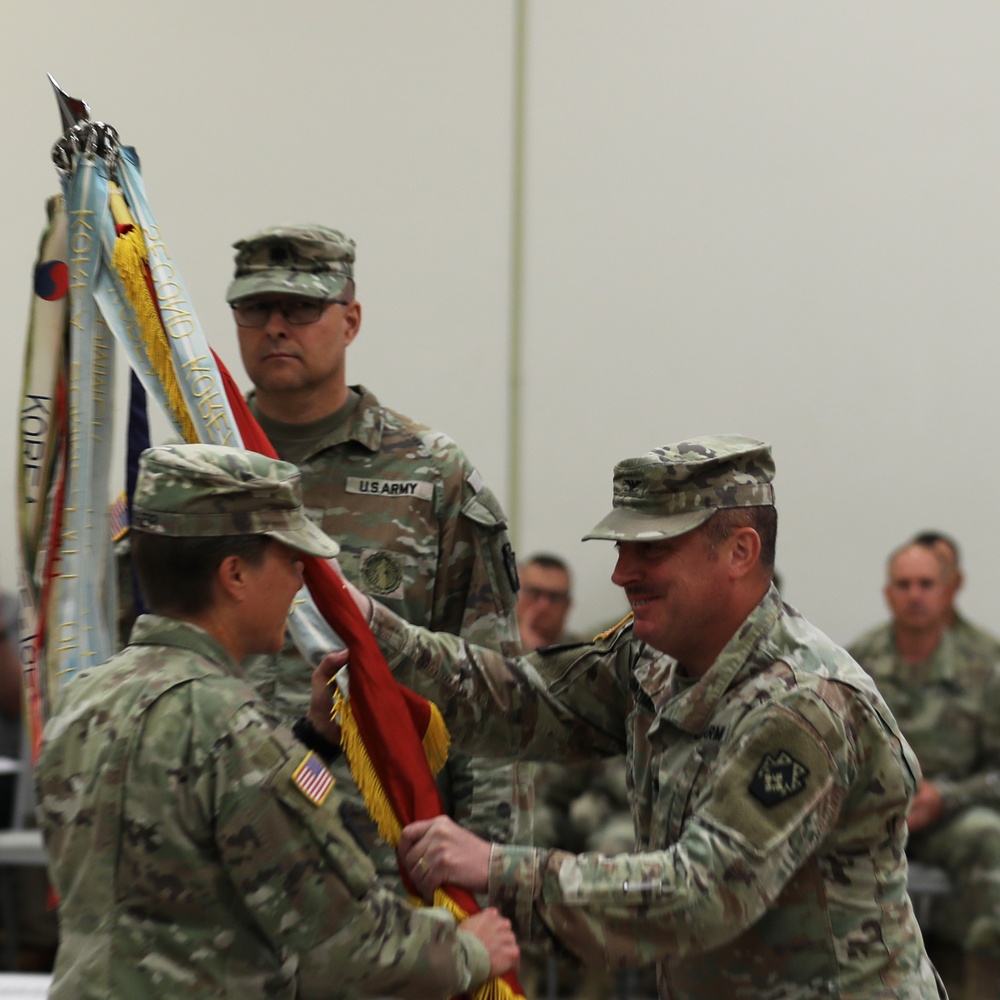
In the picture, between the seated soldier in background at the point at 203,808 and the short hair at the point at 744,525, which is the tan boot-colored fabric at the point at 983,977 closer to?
the short hair at the point at 744,525

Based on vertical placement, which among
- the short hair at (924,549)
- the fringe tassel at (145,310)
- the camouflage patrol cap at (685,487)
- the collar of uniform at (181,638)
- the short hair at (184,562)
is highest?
the fringe tassel at (145,310)

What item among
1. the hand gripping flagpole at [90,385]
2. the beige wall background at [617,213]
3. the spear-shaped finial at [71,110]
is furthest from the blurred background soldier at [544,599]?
the spear-shaped finial at [71,110]

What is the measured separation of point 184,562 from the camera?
180 cm

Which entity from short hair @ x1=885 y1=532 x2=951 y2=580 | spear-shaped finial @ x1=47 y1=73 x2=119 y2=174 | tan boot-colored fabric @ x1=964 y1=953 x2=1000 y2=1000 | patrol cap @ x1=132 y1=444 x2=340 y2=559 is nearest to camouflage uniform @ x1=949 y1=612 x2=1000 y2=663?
short hair @ x1=885 y1=532 x2=951 y2=580

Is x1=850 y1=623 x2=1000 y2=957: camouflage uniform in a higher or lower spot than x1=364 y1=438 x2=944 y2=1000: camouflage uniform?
lower

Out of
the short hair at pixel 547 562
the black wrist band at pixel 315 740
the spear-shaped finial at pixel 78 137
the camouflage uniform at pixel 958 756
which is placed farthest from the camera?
the short hair at pixel 547 562

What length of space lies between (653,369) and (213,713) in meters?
4.04

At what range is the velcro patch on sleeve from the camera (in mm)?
1927

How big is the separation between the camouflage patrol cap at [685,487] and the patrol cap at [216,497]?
460 millimetres

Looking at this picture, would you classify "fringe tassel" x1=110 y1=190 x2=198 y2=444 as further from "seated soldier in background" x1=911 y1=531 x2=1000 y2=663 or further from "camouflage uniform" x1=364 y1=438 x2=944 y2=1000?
"seated soldier in background" x1=911 y1=531 x2=1000 y2=663

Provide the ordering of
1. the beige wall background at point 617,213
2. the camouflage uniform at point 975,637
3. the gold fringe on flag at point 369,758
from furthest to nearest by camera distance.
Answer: the beige wall background at point 617,213 < the camouflage uniform at point 975,637 < the gold fringe on flag at point 369,758

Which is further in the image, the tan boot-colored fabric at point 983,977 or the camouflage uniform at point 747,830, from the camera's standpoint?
the tan boot-colored fabric at point 983,977

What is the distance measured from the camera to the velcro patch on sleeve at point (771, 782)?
1927 millimetres

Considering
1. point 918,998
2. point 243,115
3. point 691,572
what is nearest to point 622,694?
point 691,572
